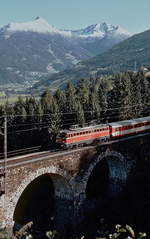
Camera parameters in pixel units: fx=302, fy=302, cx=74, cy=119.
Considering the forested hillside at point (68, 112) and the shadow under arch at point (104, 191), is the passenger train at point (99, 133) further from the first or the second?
the forested hillside at point (68, 112)

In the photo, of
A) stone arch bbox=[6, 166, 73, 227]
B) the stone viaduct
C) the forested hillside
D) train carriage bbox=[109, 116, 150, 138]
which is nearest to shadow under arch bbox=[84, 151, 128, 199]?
the stone viaduct

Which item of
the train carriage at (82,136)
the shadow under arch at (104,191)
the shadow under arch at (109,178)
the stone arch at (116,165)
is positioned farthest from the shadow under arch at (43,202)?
the stone arch at (116,165)

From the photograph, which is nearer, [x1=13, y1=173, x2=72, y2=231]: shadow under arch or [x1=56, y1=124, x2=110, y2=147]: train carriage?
[x1=13, y1=173, x2=72, y2=231]: shadow under arch

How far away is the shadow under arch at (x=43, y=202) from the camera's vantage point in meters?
36.6

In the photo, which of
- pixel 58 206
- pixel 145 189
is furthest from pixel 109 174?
pixel 58 206

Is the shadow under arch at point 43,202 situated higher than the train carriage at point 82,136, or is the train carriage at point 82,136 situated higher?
the train carriage at point 82,136

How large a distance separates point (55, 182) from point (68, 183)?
71.3 inches

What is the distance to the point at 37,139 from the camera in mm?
64250

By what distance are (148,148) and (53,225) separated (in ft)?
59.6

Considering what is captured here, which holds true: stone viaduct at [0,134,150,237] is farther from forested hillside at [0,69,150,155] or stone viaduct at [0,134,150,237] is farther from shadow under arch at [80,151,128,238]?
forested hillside at [0,69,150,155]

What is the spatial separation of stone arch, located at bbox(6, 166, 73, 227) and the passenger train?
195 inches

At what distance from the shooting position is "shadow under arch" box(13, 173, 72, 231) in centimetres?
3659

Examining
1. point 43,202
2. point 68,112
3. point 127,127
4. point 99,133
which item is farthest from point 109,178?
point 68,112

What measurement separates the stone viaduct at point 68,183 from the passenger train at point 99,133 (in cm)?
271
